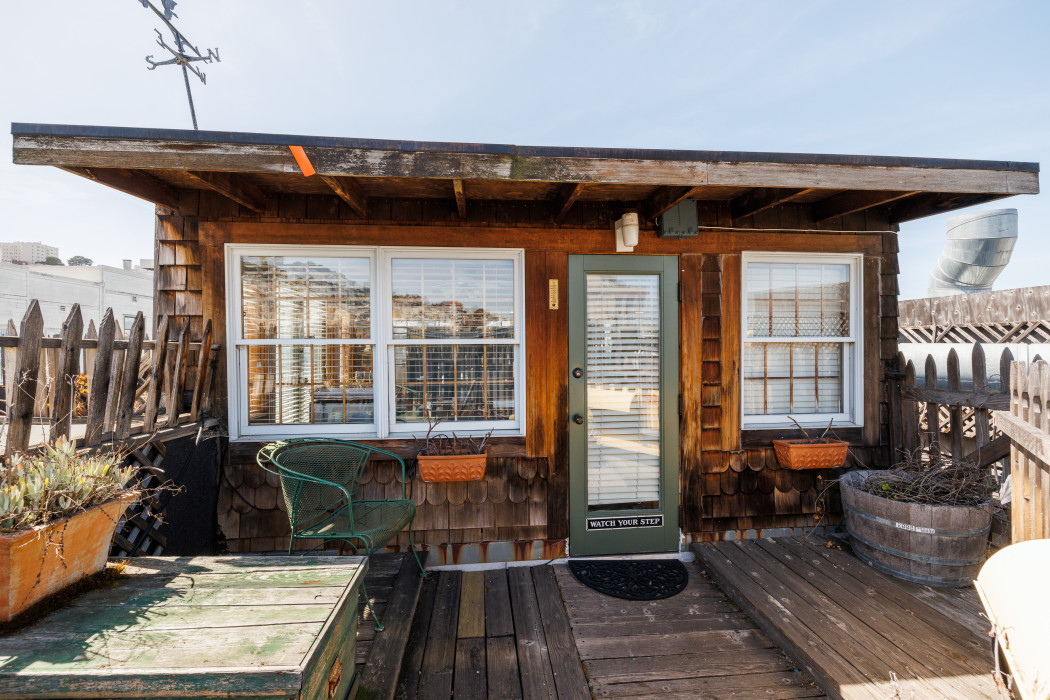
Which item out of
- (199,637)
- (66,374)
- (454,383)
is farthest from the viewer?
(454,383)

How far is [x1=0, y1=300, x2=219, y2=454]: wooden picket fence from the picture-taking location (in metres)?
1.64

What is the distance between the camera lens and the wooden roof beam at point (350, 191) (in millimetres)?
2234

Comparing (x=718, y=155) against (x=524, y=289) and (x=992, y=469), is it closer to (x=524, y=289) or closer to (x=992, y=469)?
(x=524, y=289)

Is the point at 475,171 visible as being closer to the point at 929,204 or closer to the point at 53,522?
the point at 53,522

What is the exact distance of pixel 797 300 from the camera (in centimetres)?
320

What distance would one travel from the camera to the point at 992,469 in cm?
294

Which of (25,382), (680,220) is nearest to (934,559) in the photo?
(680,220)

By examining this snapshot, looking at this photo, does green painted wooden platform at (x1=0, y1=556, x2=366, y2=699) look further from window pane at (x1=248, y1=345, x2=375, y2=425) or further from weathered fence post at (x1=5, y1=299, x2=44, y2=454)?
window pane at (x1=248, y1=345, x2=375, y2=425)

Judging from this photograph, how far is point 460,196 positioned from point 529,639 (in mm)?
2356

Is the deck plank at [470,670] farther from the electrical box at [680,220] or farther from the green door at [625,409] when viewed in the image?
the electrical box at [680,220]

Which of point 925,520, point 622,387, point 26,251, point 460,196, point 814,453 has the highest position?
point 26,251

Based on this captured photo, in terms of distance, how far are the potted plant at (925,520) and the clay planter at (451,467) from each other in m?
2.39

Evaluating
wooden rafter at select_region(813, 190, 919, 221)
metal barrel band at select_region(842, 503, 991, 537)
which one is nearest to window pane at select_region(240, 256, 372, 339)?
wooden rafter at select_region(813, 190, 919, 221)

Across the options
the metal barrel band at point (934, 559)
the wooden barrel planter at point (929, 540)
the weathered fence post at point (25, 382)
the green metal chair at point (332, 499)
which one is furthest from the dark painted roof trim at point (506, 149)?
the metal barrel band at point (934, 559)
